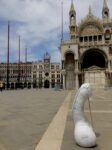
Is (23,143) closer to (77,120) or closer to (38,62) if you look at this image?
(77,120)

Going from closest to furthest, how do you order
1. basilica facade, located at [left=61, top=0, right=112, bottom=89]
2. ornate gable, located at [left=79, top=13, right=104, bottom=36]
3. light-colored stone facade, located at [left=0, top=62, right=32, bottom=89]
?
basilica facade, located at [left=61, top=0, right=112, bottom=89]
ornate gable, located at [left=79, top=13, right=104, bottom=36]
light-colored stone facade, located at [left=0, top=62, right=32, bottom=89]

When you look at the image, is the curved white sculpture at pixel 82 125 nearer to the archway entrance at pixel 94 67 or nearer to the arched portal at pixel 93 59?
the archway entrance at pixel 94 67

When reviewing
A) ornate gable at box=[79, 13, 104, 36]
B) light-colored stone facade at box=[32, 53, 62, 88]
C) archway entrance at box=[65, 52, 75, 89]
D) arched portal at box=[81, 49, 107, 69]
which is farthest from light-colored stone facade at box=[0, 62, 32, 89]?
archway entrance at box=[65, 52, 75, 89]

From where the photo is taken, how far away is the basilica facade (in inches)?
3000

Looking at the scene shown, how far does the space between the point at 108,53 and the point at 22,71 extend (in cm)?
8748

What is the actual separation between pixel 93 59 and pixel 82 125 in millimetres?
76469

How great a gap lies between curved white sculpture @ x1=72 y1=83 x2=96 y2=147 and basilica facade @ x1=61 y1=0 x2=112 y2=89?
226 feet

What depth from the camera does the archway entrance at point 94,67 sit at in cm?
7569

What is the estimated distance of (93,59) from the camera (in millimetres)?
82000

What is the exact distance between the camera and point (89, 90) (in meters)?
6.88

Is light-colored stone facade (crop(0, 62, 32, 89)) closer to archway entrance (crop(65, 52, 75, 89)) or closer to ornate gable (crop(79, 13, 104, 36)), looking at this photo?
ornate gable (crop(79, 13, 104, 36))

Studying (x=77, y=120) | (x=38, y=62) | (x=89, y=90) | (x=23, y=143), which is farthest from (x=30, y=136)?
(x=38, y=62)

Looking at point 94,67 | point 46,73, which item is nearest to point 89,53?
point 94,67

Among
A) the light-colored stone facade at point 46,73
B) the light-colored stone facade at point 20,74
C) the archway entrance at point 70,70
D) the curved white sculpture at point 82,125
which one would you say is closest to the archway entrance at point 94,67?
the archway entrance at point 70,70
